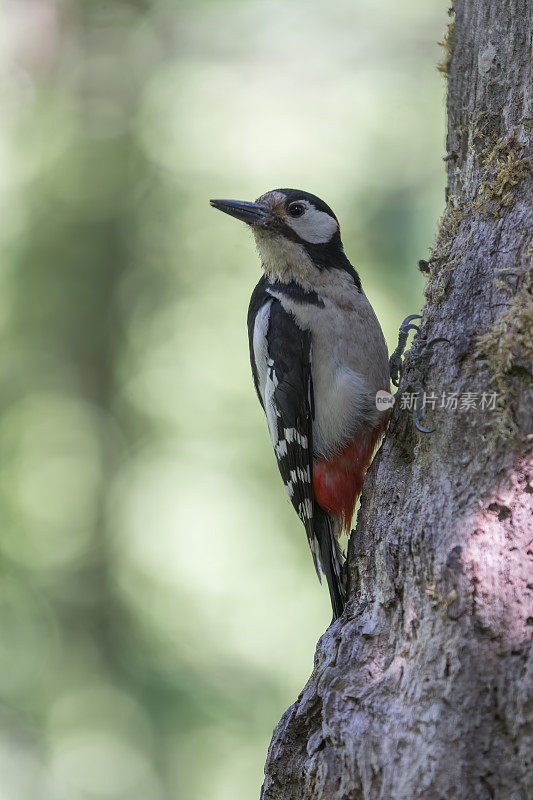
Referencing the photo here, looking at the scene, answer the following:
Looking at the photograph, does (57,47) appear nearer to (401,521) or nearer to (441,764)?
(401,521)

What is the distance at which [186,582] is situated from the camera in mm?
6148

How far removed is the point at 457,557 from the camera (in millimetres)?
1910

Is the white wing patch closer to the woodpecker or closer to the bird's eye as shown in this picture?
the woodpecker

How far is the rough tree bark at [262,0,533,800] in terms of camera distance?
1.73 m

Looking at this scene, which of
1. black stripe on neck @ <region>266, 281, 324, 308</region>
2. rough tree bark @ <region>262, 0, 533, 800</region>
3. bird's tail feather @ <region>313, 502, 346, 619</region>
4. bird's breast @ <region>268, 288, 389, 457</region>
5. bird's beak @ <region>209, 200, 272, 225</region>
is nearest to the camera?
rough tree bark @ <region>262, 0, 533, 800</region>

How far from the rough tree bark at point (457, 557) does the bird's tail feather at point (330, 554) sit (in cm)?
29

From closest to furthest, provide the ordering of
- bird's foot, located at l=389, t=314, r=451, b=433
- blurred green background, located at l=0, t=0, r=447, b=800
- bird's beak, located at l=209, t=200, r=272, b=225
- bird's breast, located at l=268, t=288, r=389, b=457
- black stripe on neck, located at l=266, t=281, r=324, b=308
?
bird's foot, located at l=389, t=314, r=451, b=433, bird's breast, located at l=268, t=288, r=389, b=457, black stripe on neck, located at l=266, t=281, r=324, b=308, bird's beak, located at l=209, t=200, r=272, b=225, blurred green background, located at l=0, t=0, r=447, b=800

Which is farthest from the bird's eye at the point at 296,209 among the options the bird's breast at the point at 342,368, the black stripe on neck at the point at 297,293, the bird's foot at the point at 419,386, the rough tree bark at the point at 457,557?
the bird's foot at the point at 419,386

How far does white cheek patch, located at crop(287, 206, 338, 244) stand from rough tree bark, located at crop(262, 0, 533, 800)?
0.59 meters

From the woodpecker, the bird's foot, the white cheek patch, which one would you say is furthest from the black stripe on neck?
the bird's foot

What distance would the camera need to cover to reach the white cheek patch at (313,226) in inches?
122

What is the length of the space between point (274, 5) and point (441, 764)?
703 centimetres

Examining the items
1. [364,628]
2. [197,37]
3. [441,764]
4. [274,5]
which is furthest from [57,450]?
[441,764]

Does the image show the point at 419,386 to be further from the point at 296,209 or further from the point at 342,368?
the point at 296,209
